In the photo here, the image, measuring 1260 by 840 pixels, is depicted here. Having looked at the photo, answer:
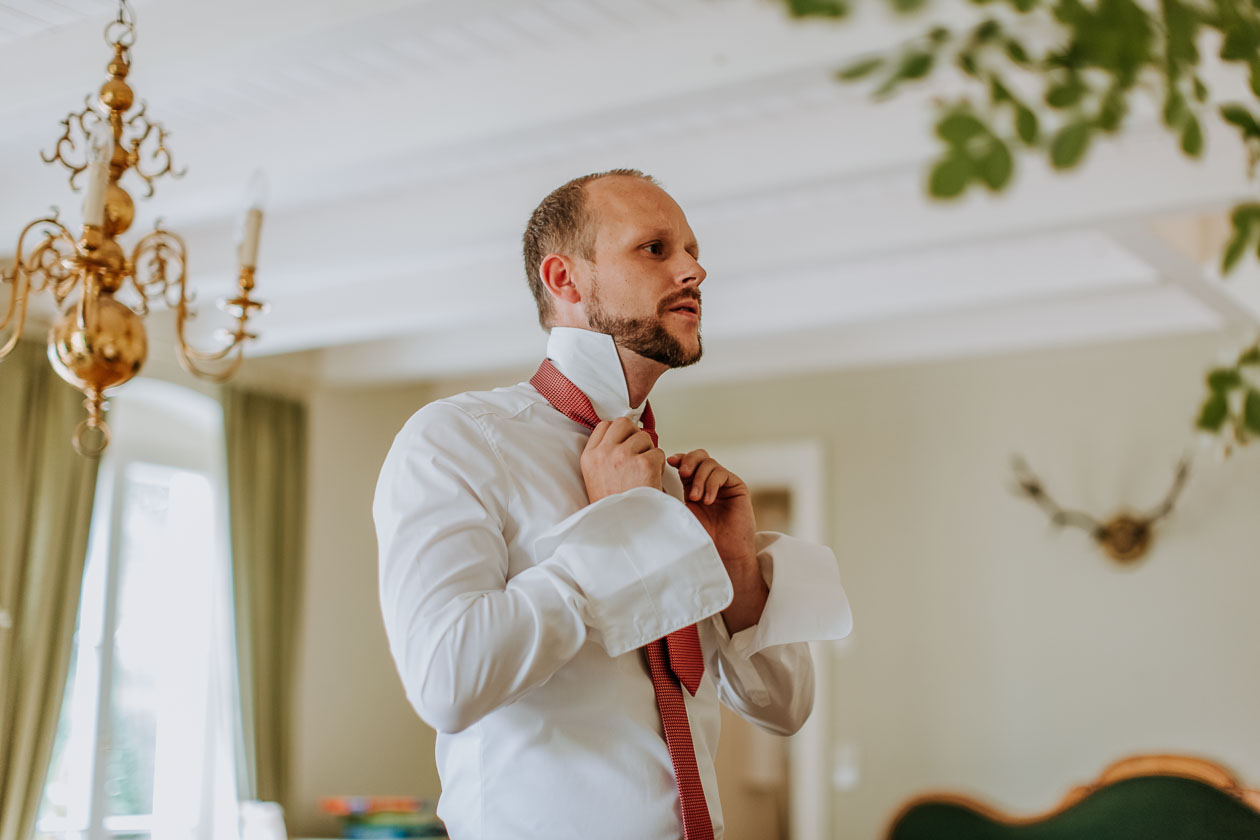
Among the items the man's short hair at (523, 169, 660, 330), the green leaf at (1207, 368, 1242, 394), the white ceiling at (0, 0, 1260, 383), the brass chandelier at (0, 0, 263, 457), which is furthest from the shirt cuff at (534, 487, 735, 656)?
the brass chandelier at (0, 0, 263, 457)

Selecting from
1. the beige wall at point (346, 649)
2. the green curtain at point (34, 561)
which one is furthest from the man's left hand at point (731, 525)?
the beige wall at point (346, 649)

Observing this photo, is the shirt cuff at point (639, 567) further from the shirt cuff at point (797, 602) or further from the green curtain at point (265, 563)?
the green curtain at point (265, 563)

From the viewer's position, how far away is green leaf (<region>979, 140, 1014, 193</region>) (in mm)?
511

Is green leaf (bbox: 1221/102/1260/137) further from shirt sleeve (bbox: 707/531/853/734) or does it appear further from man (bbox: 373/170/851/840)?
shirt sleeve (bbox: 707/531/853/734)

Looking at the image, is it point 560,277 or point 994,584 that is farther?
point 994,584

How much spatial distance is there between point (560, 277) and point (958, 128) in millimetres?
873

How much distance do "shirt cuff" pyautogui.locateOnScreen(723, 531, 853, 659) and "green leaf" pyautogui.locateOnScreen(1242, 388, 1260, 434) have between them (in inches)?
25.0

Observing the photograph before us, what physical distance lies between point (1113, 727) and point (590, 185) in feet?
13.7

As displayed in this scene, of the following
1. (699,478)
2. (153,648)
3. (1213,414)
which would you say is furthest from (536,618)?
(153,648)

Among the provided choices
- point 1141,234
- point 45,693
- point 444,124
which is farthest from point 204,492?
point 1141,234

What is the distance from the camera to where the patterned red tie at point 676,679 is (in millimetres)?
1131

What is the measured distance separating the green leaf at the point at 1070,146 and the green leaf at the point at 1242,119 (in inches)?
4.9

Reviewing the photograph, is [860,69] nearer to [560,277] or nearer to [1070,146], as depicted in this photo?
[1070,146]

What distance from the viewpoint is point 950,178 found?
0.50m
